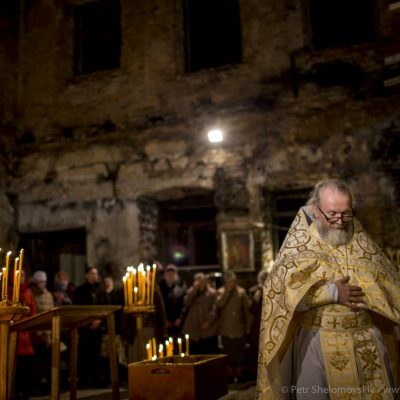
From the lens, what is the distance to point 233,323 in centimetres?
766

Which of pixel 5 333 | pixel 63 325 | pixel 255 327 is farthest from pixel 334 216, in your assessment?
pixel 255 327

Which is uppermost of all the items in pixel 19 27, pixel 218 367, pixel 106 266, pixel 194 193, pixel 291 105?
pixel 19 27

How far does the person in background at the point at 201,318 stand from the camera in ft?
25.5

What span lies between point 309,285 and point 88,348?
17.4ft

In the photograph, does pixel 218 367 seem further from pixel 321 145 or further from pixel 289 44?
pixel 289 44

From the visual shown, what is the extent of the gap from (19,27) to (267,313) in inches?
399

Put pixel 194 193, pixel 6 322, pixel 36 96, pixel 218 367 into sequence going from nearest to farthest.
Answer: pixel 6 322 → pixel 218 367 → pixel 194 193 → pixel 36 96

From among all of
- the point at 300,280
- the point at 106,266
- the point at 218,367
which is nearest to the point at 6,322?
the point at 218,367

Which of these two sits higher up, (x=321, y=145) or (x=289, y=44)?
(x=289, y=44)

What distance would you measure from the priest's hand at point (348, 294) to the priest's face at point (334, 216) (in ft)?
1.12

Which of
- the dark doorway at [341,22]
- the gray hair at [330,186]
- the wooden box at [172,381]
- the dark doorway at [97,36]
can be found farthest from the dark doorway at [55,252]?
the gray hair at [330,186]

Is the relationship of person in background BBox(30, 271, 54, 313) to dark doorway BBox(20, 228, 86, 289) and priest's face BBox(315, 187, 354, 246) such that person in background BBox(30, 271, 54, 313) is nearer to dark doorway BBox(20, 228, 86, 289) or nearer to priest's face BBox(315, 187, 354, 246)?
dark doorway BBox(20, 228, 86, 289)

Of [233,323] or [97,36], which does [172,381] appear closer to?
[233,323]

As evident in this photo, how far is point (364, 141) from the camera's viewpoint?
339 inches
